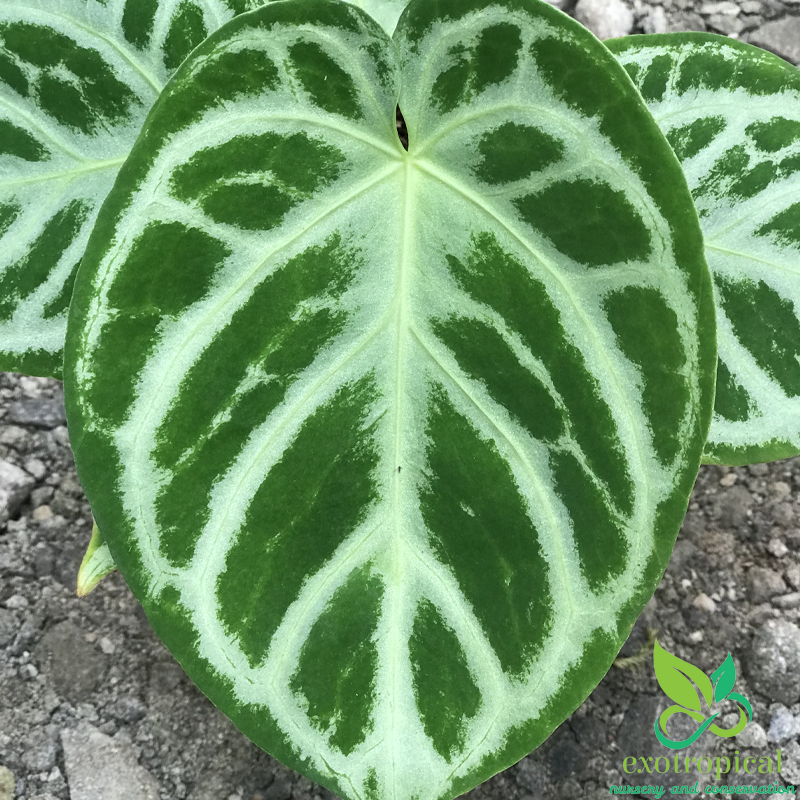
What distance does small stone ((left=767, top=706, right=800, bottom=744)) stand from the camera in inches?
42.3

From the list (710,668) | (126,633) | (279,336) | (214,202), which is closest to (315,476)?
(279,336)

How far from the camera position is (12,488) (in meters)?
1.13

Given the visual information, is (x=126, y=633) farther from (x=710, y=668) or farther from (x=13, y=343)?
(x=710, y=668)

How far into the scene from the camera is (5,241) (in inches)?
33.5

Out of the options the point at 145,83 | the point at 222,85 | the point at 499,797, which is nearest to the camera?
the point at 222,85

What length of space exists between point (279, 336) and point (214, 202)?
12 centimetres

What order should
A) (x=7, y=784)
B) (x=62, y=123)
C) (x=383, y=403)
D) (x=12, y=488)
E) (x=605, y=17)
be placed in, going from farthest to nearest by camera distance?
(x=605, y=17), (x=12, y=488), (x=7, y=784), (x=62, y=123), (x=383, y=403)

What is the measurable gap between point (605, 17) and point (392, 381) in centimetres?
106

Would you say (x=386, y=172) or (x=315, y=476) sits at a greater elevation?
(x=386, y=172)

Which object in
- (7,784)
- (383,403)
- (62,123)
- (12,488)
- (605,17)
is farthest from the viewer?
(605,17)

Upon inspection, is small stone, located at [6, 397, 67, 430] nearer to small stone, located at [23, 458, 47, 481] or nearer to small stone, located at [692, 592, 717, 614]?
small stone, located at [23, 458, 47, 481]

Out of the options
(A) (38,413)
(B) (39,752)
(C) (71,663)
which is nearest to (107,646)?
(C) (71,663)

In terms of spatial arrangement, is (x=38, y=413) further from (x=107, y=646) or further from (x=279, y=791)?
(x=279, y=791)

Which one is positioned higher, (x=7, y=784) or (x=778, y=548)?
(x=778, y=548)
